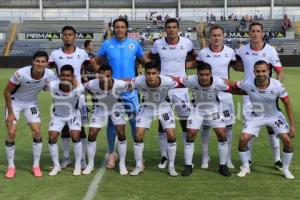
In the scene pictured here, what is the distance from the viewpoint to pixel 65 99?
7.18 m

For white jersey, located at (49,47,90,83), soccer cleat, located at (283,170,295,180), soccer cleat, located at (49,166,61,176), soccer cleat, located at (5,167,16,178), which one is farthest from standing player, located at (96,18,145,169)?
soccer cleat, located at (283,170,295,180)

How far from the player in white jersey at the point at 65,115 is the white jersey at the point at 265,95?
2.50 meters

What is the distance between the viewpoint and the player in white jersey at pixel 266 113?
673cm

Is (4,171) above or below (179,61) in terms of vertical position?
below

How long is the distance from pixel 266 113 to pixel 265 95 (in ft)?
1.05

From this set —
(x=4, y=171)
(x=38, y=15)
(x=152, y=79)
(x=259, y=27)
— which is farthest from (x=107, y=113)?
(x=38, y=15)

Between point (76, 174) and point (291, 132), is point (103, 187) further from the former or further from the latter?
point (291, 132)

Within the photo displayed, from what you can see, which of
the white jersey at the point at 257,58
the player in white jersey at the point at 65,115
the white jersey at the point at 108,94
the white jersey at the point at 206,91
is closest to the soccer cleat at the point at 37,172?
the player in white jersey at the point at 65,115

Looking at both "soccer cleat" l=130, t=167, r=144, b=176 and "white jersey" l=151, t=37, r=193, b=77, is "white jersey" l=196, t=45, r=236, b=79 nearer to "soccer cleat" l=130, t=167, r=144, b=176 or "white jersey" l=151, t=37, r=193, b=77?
"white jersey" l=151, t=37, r=193, b=77

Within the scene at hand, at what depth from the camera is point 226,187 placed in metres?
6.38

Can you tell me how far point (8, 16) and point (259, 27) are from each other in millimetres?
50470

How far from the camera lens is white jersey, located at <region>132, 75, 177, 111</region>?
22.9 ft

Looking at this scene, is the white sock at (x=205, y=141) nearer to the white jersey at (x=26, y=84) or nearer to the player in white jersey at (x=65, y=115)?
the player in white jersey at (x=65, y=115)

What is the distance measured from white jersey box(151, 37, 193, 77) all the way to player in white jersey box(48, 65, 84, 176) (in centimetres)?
138
